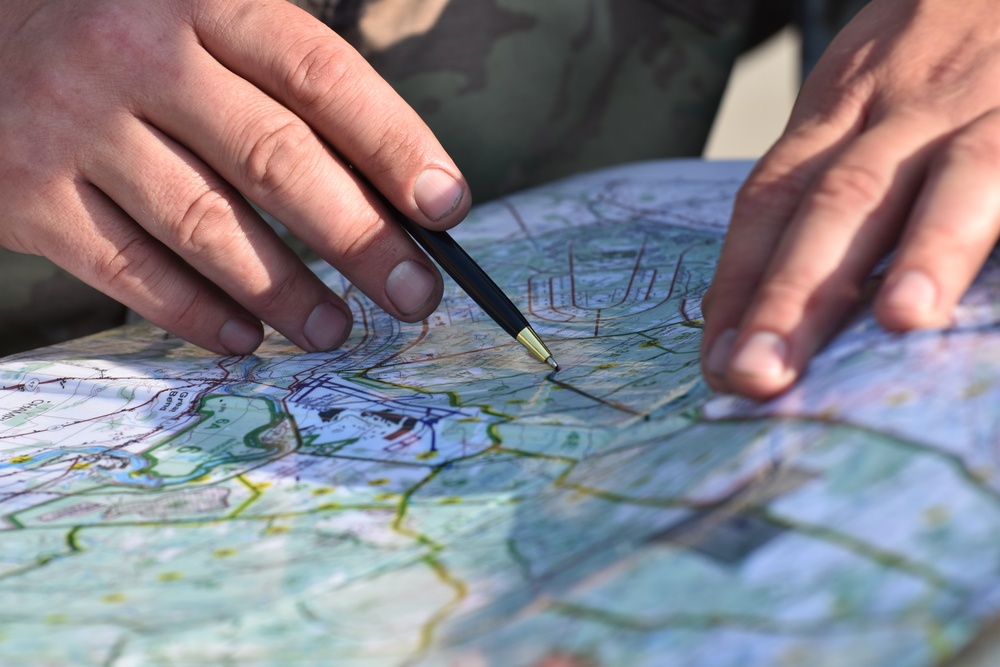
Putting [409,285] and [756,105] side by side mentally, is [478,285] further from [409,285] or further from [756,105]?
[756,105]

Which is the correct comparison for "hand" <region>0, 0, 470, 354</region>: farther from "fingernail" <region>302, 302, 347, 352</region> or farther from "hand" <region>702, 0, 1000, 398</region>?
"hand" <region>702, 0, 1000, 398</region>

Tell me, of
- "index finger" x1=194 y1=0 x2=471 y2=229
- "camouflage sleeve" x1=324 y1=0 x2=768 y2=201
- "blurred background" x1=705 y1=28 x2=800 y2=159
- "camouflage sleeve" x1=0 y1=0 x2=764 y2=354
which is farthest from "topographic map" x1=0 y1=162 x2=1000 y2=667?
"blurred background" x1=705 y1=28 x2=800 y2=159

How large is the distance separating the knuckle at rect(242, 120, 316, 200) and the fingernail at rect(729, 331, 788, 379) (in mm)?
383

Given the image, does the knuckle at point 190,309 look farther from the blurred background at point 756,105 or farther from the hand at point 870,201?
the blurred background at point 756,105

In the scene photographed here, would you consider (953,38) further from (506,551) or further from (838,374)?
(506,551)

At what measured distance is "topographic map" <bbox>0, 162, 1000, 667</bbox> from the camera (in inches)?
12.9

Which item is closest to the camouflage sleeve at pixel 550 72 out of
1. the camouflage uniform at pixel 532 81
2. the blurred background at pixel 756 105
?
the camouflage uniform at pixel 532 81

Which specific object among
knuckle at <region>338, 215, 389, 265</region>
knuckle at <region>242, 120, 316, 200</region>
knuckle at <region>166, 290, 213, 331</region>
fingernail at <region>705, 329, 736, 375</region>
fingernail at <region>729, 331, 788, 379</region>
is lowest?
fingernail at <region>705, 329, 736, 375</region>

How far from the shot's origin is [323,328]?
2.37 feet

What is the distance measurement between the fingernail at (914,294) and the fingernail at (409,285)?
1.20 feet

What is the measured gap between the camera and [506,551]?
16.4 inches

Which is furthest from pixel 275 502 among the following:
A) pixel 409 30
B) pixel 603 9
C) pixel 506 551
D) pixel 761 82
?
pixel 761 82

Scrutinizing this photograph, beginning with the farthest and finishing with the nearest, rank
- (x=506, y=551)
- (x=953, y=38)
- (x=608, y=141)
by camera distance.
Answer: (x=608, y=141) → (x=953, y=38) → (x=506, y=551)

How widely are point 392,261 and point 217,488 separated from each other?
0.25 m
